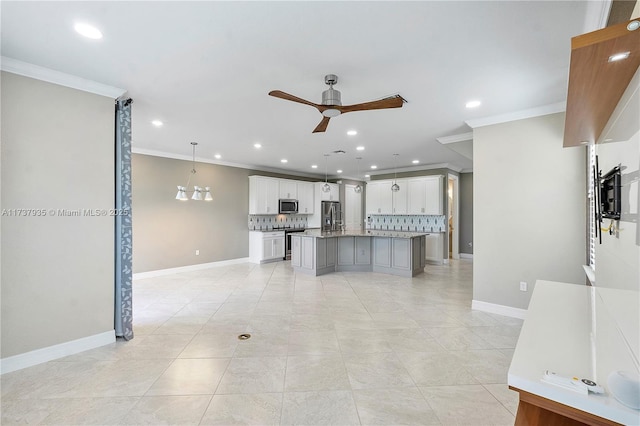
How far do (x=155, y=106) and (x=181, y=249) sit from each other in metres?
3.78

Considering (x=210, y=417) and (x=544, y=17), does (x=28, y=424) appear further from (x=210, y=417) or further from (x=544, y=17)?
(x=544, y=17)

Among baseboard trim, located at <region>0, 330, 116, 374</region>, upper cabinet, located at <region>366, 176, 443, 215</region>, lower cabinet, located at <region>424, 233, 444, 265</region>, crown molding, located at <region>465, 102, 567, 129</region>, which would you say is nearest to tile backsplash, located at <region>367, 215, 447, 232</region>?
lower cabinet, located at <region>424, 233, 444, 265</region>

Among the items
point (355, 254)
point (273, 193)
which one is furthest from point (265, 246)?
point (355, 254)

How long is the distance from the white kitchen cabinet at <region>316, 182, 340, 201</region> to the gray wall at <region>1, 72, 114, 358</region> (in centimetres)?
669

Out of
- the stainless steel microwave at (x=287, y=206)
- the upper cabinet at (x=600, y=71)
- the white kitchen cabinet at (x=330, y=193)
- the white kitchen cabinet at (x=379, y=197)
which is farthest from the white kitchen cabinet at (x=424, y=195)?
the upper cabinet at (x=600, y=71)

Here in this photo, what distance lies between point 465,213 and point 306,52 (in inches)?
308

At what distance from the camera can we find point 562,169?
11.1 ft

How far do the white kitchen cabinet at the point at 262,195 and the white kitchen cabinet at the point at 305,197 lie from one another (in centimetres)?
98

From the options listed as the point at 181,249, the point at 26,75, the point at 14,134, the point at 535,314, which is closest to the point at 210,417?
the point at 535,314

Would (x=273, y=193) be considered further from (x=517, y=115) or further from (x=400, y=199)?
(x=517, y=115)

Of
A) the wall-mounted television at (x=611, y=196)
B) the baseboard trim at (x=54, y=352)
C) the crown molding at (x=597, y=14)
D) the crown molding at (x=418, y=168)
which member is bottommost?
the baseboard trim at (x=54, y=352)

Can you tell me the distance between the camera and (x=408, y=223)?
28.1 ft

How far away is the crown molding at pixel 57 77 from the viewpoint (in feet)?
8.11

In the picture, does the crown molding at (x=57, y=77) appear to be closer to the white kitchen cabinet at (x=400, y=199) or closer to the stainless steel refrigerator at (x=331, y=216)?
the white kitchen cabinet at (x=400, y=199)
